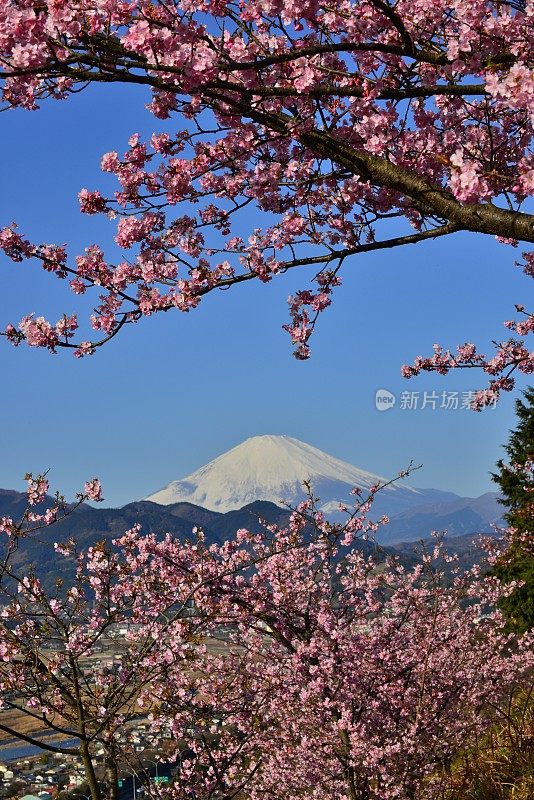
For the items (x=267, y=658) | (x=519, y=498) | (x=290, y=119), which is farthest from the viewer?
(x=519, y=498)

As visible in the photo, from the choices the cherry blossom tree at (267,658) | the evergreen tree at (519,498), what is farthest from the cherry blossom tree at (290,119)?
the evergreen tree at (519,498)

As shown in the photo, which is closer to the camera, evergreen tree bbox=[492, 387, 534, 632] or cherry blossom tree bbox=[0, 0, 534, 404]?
cherry blossom tree bbox=[0, 0, 534, 404]

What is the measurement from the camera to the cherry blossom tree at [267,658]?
20.6 ft

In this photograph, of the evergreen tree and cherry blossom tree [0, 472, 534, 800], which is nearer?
cherry blossom tree [0, 472, 534, 800]

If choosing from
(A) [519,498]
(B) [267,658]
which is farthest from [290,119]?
(A) [519,498]

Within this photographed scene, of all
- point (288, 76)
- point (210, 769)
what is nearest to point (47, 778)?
point (210, 769)

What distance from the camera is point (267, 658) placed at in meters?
10.6

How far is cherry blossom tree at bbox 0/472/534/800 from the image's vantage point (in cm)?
627

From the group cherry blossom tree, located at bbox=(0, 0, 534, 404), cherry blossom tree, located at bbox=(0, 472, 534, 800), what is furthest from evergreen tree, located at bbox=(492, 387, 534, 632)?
cherry blossom tree, located at bbox=(0, 0, 534, 404)

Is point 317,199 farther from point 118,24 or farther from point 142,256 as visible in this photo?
point 118,24

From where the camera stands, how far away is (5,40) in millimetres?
3943

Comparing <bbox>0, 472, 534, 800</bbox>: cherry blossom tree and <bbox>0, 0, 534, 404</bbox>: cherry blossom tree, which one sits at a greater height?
<bbox>0, 0, 534, 404</bbox>: cherry blossom tree

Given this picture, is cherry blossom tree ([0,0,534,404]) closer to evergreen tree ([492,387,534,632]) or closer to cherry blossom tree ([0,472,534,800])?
cherry blossom tree ([0,472,534,800])

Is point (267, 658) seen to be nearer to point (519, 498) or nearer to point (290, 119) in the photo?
point (290, 119)
